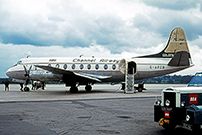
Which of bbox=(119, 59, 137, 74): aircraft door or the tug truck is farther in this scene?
bbox=(119, 59, 137, 74): aircraft door

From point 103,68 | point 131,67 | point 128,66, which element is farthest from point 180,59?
point 103,68

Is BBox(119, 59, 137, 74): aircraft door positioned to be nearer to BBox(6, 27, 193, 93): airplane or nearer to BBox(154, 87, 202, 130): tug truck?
BBox(6, 27, 193, 93): airplane

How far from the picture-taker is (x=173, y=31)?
104 ft

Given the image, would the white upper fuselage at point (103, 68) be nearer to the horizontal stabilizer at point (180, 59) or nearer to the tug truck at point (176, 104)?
the horizontal stabilizer at point (180, 59)

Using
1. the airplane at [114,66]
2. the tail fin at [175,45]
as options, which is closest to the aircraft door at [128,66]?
the airplane at [114,66]

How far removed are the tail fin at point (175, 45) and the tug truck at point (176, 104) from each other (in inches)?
950

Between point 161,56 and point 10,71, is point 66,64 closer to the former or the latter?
point 10,71

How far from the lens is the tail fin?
Answer: 31297mm

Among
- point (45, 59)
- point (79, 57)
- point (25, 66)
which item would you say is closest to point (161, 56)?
point (79, 57)

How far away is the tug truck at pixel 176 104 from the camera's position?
768 cm

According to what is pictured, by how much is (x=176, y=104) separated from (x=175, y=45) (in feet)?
83.9

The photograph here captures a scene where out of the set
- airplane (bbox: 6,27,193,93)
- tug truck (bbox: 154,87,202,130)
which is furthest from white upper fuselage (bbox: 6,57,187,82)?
tug truck (bbox: 154,87,202,130)

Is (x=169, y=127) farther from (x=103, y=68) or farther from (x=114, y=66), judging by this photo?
(x=103, y=68)

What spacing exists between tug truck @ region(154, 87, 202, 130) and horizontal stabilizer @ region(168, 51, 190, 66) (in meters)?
21.3
